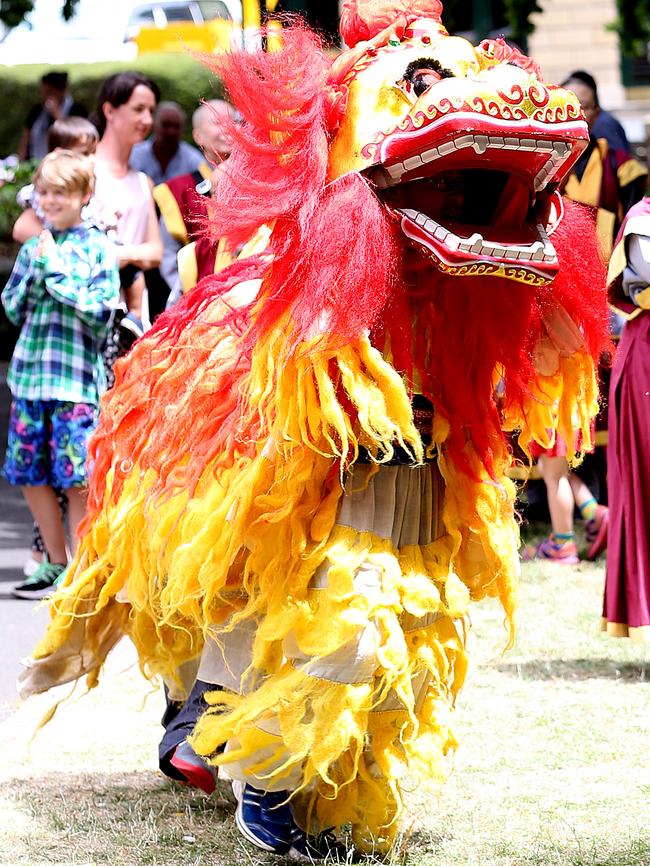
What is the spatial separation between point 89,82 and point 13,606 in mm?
14396

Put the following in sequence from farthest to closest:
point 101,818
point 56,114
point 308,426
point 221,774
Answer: point 56,114
point 221,774
point 101,818
point 308,426

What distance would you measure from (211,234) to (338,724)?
44.3 inches

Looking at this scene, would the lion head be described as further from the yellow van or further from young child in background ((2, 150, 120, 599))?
the yellow van

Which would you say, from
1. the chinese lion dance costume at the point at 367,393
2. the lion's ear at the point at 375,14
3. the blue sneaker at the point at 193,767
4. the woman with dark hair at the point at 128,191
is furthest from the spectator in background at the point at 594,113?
the blue sneaker at the point at 193,767

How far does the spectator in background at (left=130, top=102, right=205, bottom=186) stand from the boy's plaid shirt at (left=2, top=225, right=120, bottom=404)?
252 cm

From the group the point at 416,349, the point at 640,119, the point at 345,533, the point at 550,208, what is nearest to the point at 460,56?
the point at 550,208

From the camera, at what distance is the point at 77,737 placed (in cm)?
454

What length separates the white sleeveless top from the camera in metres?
6.86

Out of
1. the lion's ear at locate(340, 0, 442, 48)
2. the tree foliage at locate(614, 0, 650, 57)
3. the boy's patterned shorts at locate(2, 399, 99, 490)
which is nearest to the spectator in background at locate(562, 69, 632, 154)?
the boy's patterned shorts at locate(2, 399, 99, 490)

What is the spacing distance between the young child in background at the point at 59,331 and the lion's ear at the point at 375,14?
2.97 m

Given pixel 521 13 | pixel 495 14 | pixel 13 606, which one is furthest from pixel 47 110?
pixel 495 14

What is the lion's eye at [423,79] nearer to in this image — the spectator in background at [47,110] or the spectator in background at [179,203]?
the spectator in background at [179,203]

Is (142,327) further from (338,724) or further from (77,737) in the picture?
(338,724)

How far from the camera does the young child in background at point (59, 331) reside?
6.15 metres
